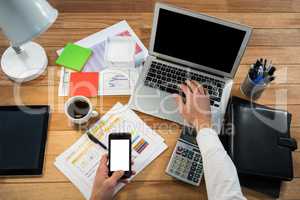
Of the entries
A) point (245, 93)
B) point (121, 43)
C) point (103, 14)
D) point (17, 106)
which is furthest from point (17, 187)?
point (245, 93)

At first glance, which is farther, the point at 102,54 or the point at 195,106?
the point at 102,54

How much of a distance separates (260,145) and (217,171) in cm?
18

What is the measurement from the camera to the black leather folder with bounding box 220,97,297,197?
37.1 inches

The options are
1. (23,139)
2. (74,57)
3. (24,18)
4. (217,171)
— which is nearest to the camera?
(24,18)

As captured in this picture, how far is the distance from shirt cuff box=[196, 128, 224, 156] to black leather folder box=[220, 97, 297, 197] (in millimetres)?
74

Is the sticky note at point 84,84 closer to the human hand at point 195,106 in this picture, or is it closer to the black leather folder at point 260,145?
the human hand at point 195,106

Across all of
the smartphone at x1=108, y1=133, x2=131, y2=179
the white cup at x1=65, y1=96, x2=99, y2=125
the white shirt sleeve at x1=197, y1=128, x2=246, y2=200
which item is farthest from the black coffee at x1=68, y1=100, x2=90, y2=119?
the white shirt sleeve at x1=197, y1=128, x2=246, y2=200

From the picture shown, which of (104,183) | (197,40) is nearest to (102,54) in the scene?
(197,40)

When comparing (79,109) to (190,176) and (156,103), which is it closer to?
(156,103)

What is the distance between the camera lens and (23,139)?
1.01m

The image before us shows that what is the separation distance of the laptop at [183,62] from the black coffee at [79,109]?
153 millimetres

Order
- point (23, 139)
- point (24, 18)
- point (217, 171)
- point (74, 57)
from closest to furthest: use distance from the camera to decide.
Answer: point (24, 18)
point (217, 171)
point (23, 139)
point (74, 57)

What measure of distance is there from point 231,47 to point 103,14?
538 mm

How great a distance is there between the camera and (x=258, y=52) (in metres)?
1.18
